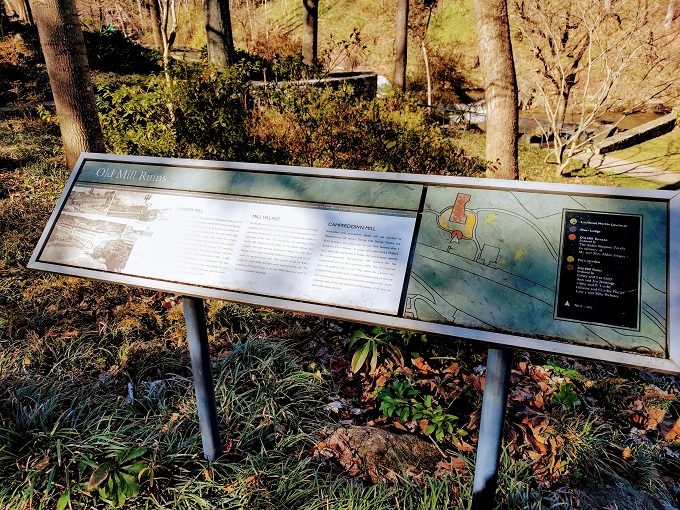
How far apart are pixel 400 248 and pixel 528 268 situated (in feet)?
1.60

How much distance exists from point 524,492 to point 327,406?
1.24 meters

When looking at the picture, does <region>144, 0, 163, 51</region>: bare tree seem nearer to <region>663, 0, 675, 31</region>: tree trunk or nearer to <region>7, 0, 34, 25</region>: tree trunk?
<region>7, 0, 34, 25</region>: tree trunk

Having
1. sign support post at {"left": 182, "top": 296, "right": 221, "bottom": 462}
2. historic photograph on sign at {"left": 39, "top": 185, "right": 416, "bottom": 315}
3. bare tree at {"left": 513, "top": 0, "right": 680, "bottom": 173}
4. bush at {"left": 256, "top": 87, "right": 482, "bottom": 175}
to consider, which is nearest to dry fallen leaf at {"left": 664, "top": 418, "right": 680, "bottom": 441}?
historic photograph on sign at {"left": 39, "top": 185, "right": 416, "bottom": 315}

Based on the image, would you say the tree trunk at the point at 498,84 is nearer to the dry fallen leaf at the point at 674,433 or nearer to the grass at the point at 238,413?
the grass at the point at 238,413

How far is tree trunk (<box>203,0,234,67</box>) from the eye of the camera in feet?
32.2

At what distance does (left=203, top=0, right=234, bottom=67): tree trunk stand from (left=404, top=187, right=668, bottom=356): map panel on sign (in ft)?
30.5

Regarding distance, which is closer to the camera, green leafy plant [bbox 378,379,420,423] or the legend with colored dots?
the legend with colored dots

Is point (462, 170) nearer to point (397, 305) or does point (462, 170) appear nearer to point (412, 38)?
point (397, 305)

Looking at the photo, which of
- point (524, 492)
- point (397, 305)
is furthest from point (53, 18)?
point (524, 492)

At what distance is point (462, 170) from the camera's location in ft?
19.7

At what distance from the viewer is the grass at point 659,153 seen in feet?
36.5

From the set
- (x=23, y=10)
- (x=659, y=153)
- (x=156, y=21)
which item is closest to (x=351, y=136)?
(x=659, y=153)

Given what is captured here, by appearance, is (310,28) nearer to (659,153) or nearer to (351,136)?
(659,153)

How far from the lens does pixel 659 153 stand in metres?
11.7
